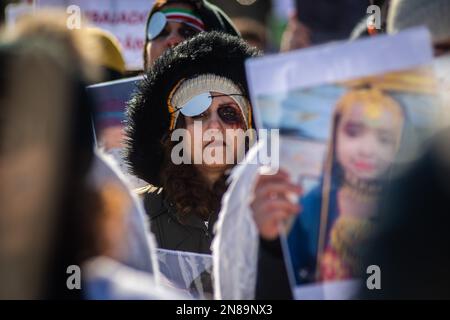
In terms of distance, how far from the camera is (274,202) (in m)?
1.66

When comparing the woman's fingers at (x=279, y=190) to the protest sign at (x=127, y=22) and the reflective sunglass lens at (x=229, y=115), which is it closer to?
the reflective sunglass lens at (x=229, y=115)

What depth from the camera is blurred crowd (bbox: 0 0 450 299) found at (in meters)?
1.25

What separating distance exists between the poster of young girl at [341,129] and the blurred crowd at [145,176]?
0.15 feet

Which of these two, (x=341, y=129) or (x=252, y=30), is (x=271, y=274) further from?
(x=252, y=30)

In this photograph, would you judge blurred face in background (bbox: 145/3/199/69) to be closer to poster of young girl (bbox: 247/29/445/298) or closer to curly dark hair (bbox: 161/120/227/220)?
curly dark hair (bbox: 161/120/227/220)

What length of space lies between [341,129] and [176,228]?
803mm

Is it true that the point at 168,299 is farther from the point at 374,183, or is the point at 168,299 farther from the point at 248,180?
the point at 374,183

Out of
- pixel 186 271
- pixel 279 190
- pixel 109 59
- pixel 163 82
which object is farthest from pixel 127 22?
pixel 279 190

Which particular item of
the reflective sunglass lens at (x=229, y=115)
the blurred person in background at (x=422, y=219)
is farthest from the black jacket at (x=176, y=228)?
the blurred person in background at (x=422, y=219)

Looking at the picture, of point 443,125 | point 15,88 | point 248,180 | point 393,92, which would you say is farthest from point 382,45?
point 15,88

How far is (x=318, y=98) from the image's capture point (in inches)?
63.4

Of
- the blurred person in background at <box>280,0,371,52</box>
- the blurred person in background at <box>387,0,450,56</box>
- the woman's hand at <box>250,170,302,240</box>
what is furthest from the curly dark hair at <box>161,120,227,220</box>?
the blurred person in background at <box>280,0,371,52</box>

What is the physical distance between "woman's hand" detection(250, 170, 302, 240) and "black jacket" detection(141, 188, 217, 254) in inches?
20.0
